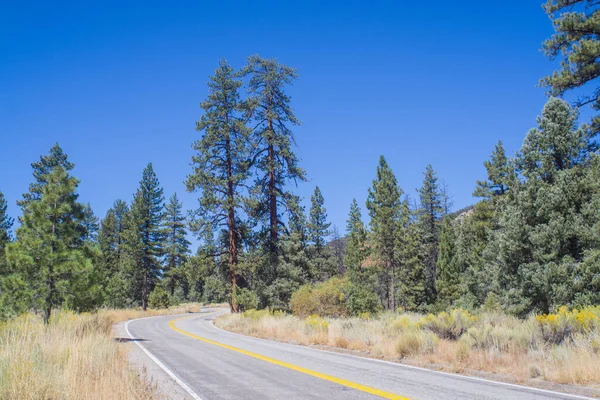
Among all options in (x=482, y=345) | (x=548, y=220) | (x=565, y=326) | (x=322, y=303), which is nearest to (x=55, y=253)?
(x=322, y=303)

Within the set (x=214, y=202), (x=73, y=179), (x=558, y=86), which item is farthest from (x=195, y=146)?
(x=558, y=86)

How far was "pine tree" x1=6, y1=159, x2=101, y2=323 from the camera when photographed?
44.9 ft

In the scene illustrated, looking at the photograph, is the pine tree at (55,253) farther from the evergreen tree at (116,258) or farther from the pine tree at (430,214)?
the pine tree at (430,214)

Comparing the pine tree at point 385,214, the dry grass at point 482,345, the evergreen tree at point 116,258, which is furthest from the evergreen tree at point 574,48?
the evergreen tree at point 116,258

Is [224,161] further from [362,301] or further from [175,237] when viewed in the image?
[175,237]

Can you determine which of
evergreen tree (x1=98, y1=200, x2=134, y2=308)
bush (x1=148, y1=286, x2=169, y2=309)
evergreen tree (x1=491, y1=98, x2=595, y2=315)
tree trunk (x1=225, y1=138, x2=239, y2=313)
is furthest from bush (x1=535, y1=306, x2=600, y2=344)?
bush (x1=148, y1=286, x2=169, y2=309)

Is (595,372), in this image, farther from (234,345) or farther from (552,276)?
(552,276)

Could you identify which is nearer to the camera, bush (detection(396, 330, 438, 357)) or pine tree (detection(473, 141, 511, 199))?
bush (detection(396, 330, 438, 357))

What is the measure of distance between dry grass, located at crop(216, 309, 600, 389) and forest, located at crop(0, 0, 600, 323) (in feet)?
23.5

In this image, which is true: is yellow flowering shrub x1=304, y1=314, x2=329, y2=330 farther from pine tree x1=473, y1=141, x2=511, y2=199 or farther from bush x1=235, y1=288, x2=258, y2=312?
pine tree x1=473, y1=141, x2=511, y2=199

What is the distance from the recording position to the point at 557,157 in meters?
19.0

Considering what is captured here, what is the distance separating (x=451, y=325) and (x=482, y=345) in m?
1.83

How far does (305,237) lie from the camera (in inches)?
1606

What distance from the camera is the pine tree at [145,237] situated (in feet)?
161
